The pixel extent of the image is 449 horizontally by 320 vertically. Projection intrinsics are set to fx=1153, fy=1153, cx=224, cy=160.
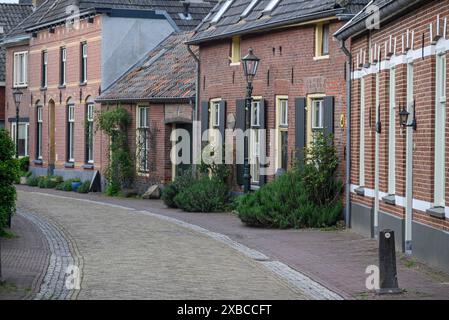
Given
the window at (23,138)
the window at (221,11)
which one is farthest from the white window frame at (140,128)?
the window at (23,138)

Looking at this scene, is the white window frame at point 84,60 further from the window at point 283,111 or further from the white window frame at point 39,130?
the window at point 283,111

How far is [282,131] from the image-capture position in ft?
90.1

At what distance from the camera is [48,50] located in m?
45.9

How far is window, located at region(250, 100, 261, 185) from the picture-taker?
2864 centimetres

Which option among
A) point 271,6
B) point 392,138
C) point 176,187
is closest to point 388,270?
point 392,138

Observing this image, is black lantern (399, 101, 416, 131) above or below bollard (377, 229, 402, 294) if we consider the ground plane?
above

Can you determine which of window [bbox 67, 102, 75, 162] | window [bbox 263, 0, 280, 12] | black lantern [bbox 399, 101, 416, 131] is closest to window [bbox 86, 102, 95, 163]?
window [bbox 67, 102, 75, 162]

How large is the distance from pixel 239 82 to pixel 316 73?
→ 15.7 feet

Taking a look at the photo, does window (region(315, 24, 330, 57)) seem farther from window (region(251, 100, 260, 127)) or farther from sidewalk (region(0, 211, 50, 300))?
sidewalk (region(0, 211, 50, 300))

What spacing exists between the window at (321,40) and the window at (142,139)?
11820 mm

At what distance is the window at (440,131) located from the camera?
53.0 feet

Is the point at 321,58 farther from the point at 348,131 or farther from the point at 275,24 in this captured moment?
the point at 348,131

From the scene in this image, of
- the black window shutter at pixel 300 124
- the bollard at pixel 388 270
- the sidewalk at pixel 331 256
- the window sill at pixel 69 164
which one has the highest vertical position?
the black window shutter at pixel 300 124
